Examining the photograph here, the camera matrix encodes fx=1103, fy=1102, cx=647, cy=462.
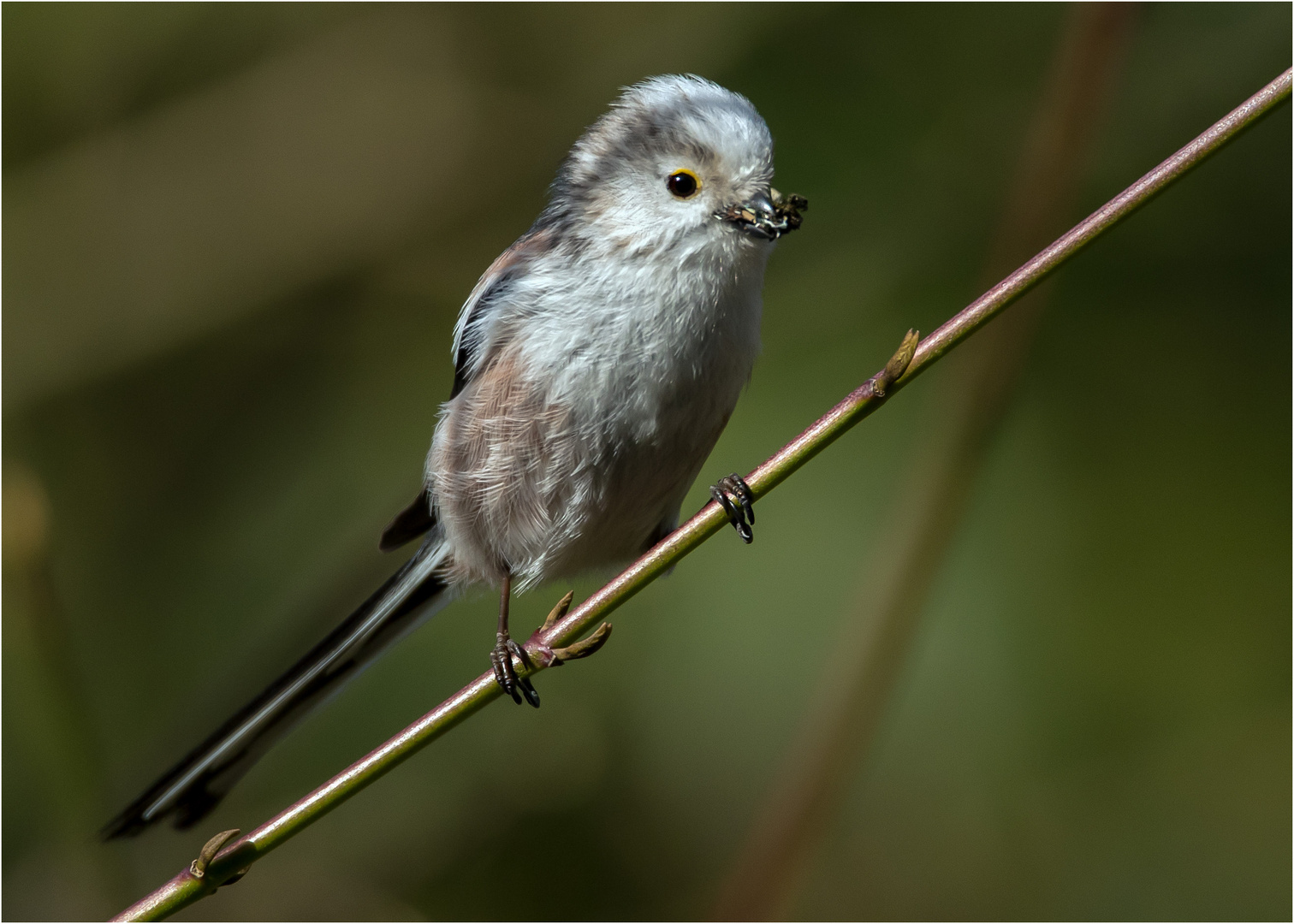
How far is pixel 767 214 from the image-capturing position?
6.81ft

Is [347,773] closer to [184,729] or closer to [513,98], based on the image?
[184,729]

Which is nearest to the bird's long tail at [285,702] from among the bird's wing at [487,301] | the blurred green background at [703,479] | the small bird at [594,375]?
the small bird at [594,375]

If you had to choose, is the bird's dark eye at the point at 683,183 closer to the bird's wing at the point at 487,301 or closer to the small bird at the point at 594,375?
the small bird at the point at 594,375

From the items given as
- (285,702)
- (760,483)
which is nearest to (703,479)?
(285,702)

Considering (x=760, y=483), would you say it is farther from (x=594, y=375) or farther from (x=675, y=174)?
(x=675, y=174)

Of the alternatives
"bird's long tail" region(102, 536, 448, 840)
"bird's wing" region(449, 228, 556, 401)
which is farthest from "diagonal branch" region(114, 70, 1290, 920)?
"bird's wing" region(449, 228, 556, 401)

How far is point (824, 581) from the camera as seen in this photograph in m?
2.93

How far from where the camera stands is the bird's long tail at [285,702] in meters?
2.16

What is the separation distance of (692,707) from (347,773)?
5.15 ft

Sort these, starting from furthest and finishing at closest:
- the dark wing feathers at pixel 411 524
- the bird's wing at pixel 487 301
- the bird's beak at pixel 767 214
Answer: the dark wing feathers at pixel 411 524
the bird's wing at pixel 487 301
the bird's beak at pixel 767 214

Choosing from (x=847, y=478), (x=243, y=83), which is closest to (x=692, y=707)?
(x=847, y=478)

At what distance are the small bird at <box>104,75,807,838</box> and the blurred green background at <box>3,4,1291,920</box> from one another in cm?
32

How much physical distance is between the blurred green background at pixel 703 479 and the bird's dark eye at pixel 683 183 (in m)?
0.86

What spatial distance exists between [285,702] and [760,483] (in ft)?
4.27
